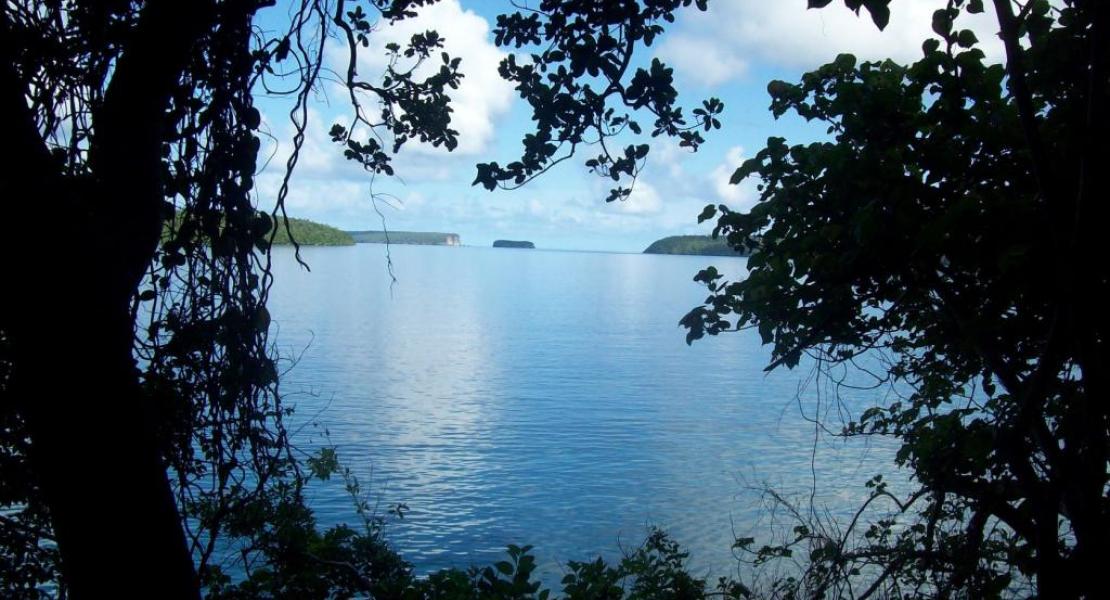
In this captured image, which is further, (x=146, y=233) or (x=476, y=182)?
(x=476, y=182)

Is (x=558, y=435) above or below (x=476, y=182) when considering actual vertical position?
below

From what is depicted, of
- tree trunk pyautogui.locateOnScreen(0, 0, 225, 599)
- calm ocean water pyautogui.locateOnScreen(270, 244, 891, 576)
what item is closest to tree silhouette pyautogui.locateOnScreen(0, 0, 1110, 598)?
tree trunk pyautogui.locateOnScreen(0, 0, 225, 599)

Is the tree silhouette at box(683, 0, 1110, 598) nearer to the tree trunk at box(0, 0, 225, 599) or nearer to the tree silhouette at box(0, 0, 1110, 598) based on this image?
the tree silhouette at box(0, 0, 1110, 598)

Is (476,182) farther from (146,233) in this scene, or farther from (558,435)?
(558,435)

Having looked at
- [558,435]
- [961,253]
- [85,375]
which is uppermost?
[961,253]

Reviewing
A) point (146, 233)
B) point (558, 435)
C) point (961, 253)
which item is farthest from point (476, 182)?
point (558, 435)

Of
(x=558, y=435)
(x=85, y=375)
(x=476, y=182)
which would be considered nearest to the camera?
(x=85, y=375)

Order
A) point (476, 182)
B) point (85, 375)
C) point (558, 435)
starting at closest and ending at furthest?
point (85, 375) < point (476, 182) < point (558, 435)

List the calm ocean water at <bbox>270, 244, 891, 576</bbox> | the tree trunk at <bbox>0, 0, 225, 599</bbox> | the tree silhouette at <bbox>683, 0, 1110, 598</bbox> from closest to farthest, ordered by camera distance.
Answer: the tree trunk at <bbox>0, 0, 225, 599</bbox>, the tree silhouette at <bbox>683, 0, 1110, 598</bbox>, the calm ocean water at <bbox>270, 244, 891, 576</bbox>

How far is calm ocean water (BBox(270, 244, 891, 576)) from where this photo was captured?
15.5 m

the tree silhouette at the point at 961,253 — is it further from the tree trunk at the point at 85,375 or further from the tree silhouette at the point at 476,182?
the tree trunk at the point at 85,375

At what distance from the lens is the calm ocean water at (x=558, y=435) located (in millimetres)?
15484

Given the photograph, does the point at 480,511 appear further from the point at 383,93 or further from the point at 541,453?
the point at 383,93

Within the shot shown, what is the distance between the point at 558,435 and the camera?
22875mm
